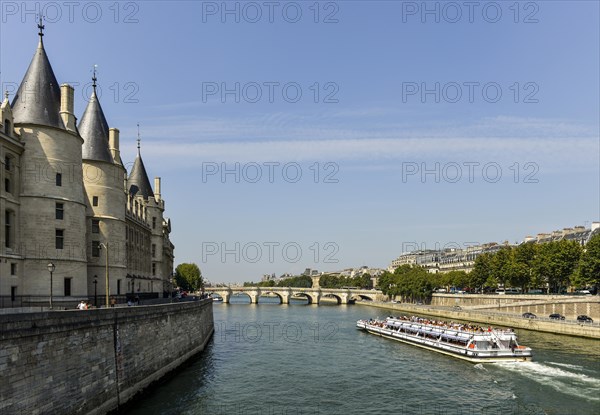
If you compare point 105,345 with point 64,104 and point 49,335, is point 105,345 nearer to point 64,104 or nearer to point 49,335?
point 49,335

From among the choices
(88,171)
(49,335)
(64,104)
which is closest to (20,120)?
(64,104)

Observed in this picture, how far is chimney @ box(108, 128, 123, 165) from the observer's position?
144 feet

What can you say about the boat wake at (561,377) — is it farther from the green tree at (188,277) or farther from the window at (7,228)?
the green tree at (188,277)

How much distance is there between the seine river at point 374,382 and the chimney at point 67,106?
18.2 metres

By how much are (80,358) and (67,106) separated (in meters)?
18.5

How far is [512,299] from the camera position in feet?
265

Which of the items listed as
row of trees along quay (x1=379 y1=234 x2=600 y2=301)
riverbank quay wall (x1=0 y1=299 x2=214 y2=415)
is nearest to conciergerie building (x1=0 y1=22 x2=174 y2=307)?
riverbank quay wall (x1=0 y1=299 x2=214 y2=415)

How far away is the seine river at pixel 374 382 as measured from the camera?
94.9ft

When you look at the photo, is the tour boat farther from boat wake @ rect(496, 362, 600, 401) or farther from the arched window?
the arched window

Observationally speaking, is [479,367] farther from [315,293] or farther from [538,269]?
[315,293]

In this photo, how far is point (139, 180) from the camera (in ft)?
210

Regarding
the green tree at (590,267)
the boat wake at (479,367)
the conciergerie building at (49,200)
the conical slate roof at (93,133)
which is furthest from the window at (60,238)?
the green tree at (590,267)

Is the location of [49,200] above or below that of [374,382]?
above

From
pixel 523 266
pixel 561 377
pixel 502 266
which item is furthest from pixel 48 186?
pixel 502 266
